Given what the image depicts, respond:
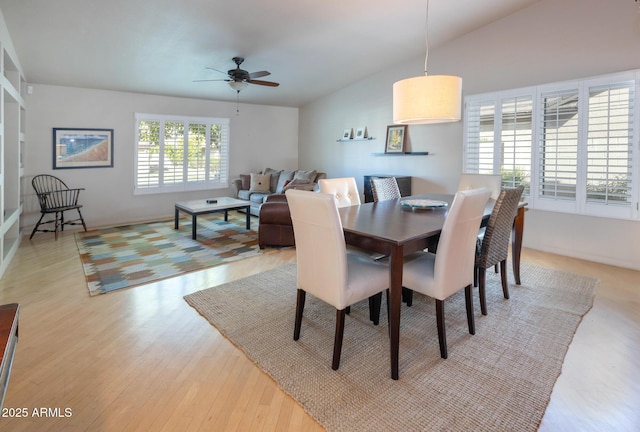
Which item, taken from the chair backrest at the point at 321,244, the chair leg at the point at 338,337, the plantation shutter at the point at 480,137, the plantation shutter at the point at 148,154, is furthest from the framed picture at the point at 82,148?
the plantation shutter at the point at 480,137

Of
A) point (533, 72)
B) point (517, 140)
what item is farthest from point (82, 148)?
point (533, 72)

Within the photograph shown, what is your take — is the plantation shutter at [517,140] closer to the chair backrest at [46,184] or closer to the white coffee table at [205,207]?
the white coffee table at [205,207]

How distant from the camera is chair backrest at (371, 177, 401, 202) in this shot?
369 centimetres

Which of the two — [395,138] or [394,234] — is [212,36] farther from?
[394,234]

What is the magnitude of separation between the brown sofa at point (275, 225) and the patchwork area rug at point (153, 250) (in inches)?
8.3

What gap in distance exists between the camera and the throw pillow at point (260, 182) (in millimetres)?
7207

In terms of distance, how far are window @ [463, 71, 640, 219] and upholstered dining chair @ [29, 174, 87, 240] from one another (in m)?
6.17

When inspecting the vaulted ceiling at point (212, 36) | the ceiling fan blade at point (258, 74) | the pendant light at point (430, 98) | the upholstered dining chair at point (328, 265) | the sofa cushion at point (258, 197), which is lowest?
the upholstered dining chair at point (328, 265)

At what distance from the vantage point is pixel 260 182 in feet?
23.7

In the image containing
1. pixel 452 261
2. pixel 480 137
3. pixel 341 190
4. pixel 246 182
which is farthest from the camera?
pixel 246 182

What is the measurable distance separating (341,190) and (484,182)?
168cm

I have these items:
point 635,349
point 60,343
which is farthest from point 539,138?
point 60,343

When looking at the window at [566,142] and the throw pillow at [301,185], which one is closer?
the window at [566,142]

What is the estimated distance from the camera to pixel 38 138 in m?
5.35
